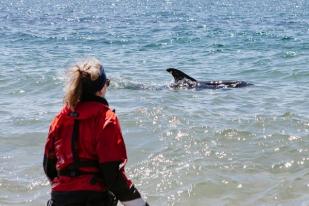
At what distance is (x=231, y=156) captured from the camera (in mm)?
8828

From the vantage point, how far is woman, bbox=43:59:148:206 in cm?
432

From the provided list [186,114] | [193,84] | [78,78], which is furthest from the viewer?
[193,84]

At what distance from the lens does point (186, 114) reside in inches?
461

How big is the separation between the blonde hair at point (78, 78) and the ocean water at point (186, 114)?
310 cm

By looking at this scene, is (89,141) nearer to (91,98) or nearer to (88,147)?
(88,147)

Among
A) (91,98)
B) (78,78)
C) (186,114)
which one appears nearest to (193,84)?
(186,114)

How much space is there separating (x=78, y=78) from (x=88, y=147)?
1.70 feet

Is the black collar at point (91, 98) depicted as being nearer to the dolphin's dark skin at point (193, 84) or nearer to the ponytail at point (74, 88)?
the ponytail at point (74, 88)

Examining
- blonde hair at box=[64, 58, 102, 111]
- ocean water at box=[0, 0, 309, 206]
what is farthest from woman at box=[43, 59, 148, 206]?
ocean water at box=[0, 0, 309, 206]

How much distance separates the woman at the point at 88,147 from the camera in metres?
4.32

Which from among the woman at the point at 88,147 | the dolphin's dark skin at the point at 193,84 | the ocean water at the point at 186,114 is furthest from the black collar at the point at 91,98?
the dolphin's dark skin at the point at 193,84

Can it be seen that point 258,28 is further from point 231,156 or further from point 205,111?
point 231,156

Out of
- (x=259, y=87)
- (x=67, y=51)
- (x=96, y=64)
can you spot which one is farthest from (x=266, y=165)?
(x=67, y=51)

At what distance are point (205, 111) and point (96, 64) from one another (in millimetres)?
7711
